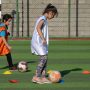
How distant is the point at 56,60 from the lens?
13.8m

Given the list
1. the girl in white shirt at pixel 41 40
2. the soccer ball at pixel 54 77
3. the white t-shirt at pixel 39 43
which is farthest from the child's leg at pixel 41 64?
the soccer ball at pixel 54 77

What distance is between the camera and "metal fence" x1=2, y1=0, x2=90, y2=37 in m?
25.6

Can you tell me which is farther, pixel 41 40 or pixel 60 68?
pixel 60 68

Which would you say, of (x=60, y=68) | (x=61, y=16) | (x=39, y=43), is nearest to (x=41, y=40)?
(x=39, y=43)

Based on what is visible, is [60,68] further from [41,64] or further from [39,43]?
[39,43]

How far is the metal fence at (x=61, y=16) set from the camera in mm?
25562

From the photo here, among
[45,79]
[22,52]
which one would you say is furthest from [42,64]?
[22,52]

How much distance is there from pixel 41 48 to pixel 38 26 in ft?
1.55

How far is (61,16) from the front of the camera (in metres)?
25.8

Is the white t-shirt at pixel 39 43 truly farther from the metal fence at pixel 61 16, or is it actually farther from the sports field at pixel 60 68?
the metal fence at pixel 61 16

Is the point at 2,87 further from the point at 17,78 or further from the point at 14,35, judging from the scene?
the point at 14,35

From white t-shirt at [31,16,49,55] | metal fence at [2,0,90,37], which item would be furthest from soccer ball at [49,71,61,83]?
metal fence at [2,0,90,37]

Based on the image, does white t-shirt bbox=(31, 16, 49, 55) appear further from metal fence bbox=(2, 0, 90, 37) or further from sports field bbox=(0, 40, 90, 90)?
metal fence bbox=(2, 0, 90, 37)

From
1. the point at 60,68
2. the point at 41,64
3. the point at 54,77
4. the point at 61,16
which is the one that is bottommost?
the point at 60,68
